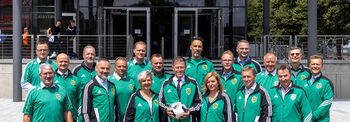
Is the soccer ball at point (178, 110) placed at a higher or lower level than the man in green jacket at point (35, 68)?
lower

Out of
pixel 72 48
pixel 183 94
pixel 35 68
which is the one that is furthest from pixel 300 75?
pixel 72 48

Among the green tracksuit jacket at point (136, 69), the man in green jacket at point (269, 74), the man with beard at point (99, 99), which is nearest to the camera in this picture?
the man with beard at point (99, 99)

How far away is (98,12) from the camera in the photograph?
20.8 meters

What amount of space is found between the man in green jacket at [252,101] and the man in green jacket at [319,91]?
0.91 m

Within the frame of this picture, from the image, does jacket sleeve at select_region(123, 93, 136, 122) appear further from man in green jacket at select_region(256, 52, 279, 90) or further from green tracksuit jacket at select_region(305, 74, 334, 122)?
green tracksuit jacket at select_region(305, 74, 334, 122)

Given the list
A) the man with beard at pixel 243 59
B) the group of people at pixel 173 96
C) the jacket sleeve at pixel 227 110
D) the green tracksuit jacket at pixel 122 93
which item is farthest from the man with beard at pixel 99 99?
the man with beard at pixel 243 59

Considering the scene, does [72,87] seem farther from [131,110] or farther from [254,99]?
[254,99]

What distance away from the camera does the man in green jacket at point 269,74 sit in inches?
259

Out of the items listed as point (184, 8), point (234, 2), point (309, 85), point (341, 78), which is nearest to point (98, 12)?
point (184, 8)

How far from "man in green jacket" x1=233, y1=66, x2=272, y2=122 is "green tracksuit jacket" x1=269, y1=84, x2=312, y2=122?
6.4 inches

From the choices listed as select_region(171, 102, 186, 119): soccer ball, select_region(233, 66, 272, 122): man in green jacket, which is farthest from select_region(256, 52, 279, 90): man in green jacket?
select_region(171, 102, 186, 119): soccer ball

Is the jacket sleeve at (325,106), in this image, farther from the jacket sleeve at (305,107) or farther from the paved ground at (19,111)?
the paved ground at (19,111)

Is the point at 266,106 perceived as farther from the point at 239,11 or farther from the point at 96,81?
the point at 239,11

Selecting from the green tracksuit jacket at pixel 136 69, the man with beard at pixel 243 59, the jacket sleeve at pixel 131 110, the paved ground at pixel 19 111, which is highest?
the man with beard at pixel 243 59
